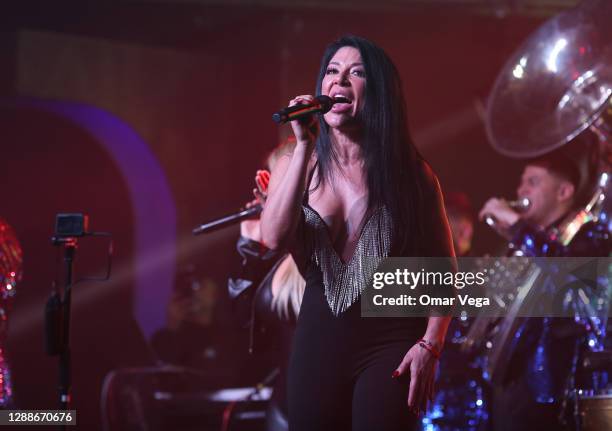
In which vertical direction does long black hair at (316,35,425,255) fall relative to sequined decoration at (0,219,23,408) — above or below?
above

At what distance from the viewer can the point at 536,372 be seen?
3.51 m

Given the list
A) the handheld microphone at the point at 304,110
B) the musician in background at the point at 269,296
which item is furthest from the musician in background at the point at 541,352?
the handheld microphone at the point at 304,110

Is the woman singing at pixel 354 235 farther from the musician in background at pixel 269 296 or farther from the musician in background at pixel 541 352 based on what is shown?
the musician in background at pixel 541 352

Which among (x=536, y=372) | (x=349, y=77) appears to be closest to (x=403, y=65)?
(x=536, y=372)

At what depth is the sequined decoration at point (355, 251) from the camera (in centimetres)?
199

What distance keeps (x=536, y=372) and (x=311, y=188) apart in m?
1.90

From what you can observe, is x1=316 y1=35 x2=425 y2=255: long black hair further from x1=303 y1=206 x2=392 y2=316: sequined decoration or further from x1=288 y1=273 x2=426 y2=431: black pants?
x1=288 y1=273 x2=426 y2=431: black pants

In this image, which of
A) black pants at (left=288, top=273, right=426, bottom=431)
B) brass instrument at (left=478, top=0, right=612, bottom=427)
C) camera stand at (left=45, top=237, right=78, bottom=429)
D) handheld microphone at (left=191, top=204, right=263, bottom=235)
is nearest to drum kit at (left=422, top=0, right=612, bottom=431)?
brass instrument at (left=478, top=0, right=612, bottom=427)

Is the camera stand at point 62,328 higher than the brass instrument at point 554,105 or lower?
lower

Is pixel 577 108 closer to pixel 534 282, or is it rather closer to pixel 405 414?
pixel 534 282

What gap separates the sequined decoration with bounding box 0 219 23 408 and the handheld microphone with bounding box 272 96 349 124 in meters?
1.75

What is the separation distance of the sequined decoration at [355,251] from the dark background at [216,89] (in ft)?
10.9

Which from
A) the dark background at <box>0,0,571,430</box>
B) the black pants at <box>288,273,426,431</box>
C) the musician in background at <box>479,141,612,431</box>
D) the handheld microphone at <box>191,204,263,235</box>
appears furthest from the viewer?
the dark background at <box>0,0,571,430</box>

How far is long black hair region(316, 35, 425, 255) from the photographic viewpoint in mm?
2029
